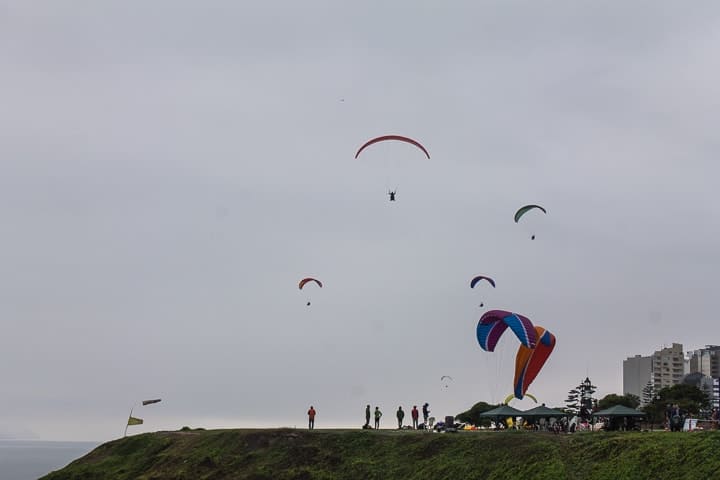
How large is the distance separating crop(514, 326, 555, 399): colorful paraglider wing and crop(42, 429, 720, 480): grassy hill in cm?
850

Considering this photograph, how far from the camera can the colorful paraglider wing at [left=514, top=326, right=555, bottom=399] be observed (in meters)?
54.0

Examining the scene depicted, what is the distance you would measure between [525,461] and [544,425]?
1252cm

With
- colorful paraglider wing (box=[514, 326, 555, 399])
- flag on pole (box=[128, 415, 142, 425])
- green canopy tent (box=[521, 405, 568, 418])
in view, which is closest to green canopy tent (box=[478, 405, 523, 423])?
green canopy tent (box=[521, 405, 568, 418])

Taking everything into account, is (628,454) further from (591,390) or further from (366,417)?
(591,390)

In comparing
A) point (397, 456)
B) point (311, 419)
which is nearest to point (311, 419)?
point (311, 419)

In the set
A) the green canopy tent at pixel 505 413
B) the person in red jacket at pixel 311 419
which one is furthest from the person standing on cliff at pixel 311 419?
the green canopy tent at pixel 505 413

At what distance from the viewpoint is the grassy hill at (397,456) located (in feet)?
123

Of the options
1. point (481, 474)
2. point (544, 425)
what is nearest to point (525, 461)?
point (481, 474)

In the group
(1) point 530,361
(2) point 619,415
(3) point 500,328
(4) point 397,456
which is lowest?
(4) point 397,456

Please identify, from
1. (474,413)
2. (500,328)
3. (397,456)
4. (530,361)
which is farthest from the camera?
(474,413)

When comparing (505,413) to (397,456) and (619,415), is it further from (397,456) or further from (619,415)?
(397,456)

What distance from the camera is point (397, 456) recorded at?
46719mm

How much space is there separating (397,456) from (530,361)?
12.4m

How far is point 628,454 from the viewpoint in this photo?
3847cm
